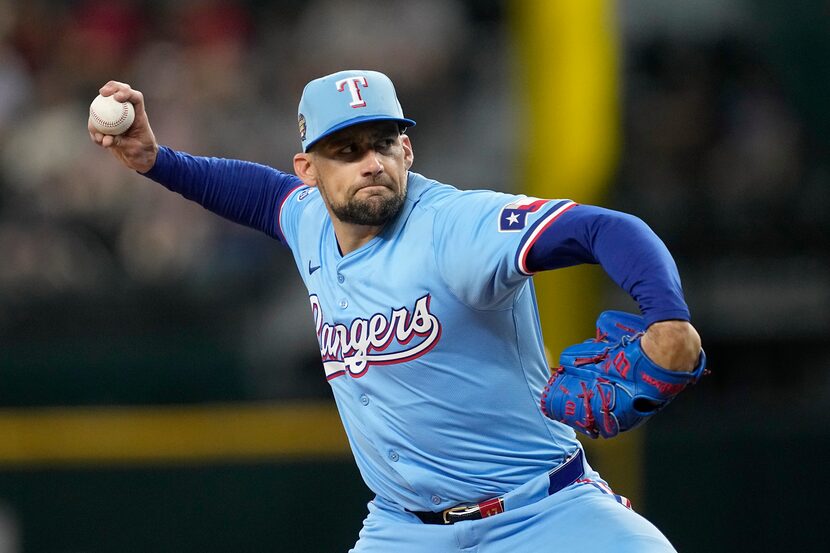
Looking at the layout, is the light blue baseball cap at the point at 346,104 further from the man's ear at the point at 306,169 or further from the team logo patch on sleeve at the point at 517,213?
the team logo patch on sleeve at the point at 517,213

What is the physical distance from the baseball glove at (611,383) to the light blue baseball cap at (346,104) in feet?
2.65

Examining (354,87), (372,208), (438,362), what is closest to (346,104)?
(354,87)

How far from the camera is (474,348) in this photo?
129 inches

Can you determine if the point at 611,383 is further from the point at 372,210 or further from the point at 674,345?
the point at 372,210

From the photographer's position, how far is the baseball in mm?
3939

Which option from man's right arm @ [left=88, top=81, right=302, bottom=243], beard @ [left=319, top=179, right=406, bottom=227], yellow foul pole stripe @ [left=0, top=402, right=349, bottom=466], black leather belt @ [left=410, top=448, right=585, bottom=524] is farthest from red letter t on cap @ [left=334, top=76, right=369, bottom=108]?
yellow foul pole stripe @ [left=0, top=402, right=349, bottom=466]

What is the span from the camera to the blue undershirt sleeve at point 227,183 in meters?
4.12

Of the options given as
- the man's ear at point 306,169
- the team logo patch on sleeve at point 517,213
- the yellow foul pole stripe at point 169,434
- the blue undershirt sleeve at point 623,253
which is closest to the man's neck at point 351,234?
the man's ear at point 306,169

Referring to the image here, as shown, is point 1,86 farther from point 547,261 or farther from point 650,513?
point 547,261

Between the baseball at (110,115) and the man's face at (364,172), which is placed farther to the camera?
the baseball at (110,115)

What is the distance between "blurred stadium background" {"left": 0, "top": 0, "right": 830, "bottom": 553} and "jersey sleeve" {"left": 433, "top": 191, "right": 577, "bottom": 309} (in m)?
3.28

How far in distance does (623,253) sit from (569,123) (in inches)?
166

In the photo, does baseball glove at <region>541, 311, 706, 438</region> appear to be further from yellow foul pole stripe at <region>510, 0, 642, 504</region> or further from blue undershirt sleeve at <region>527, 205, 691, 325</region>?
yellow foul pole stripe at <region>510, 0, 642, 504</region>

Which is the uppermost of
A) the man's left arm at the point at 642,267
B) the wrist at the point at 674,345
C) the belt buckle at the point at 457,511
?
the man's left arm at the point at 642,267
